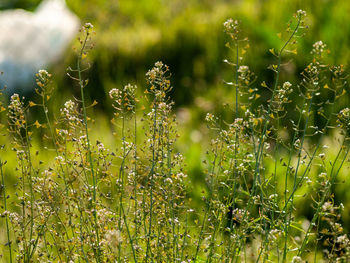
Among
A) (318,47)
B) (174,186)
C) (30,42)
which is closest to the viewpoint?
(318,47)

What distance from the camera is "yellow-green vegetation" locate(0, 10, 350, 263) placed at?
2158 mm

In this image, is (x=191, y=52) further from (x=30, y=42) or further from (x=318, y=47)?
(x=318, y=47)

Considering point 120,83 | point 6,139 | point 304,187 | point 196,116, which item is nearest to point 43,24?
point 120,83

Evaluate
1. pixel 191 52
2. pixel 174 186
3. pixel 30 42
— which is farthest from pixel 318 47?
pixel 30 42

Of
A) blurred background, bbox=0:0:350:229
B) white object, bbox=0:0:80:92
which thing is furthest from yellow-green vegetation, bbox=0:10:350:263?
white object, bbox=0:0:80:92

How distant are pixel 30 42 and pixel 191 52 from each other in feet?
5.68

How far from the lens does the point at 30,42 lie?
6.20 meters

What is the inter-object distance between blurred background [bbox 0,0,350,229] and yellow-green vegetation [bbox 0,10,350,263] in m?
0.23

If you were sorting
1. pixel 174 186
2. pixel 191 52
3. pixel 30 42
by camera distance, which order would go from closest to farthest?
pixel 174 186 < pixel 191 52 < pixel 30 42

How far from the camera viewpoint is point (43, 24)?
648 centimetres

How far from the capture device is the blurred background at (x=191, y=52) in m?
5.26

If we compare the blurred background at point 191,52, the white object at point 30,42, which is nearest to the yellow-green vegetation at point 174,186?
the blurred background at point 191,52

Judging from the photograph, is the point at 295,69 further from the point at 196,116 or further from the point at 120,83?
the point at 120,83

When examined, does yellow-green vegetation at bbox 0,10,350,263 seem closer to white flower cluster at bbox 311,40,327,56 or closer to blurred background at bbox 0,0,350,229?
white flower cluster at bbox 311,40,327,56
